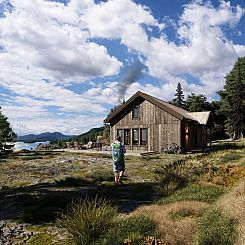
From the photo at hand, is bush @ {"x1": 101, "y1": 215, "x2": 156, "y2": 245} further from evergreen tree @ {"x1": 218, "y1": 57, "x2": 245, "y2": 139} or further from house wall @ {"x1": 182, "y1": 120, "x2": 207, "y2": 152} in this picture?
evergreen tree @ {"x1": 218, "y1": 57, "x2": 245, "y2": 139}

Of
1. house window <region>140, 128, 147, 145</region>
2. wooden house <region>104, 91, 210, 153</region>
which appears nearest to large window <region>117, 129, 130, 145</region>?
wooden house <region>104, 91, 210, 153</region>

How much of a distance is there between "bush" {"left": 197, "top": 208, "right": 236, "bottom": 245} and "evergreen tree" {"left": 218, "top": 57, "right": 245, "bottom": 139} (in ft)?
154

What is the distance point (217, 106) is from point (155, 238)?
190ft

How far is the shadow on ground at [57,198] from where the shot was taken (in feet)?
25.1

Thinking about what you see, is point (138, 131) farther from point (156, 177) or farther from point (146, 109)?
point (156, 177)

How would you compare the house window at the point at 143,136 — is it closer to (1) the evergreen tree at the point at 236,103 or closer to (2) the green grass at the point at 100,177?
(2) the green grass at the point at 100,177

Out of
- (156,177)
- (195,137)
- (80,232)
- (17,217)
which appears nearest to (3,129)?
(195,137)

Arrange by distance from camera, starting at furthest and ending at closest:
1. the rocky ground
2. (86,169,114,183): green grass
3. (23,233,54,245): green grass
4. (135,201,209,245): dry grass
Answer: (86,169,114,183): green grass < the rocky ground < (23,233,54,245): green grass < (135,201,209,245): dry grass

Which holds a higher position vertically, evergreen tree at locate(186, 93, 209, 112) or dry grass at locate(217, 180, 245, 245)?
evergreen tree at locate(186, 93, 209, 112)

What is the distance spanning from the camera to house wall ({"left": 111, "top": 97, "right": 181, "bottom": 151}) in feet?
93.6

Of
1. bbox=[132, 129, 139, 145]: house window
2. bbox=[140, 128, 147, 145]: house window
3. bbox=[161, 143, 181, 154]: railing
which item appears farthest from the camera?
bbox=[132, 129, 139, 145]: house window

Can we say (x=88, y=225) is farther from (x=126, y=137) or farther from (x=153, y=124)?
Result: (x=126, y=137)

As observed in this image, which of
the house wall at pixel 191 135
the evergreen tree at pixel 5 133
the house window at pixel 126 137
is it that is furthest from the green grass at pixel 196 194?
the evergreen tree at pixel 5 133

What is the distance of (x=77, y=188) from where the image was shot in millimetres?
11242
